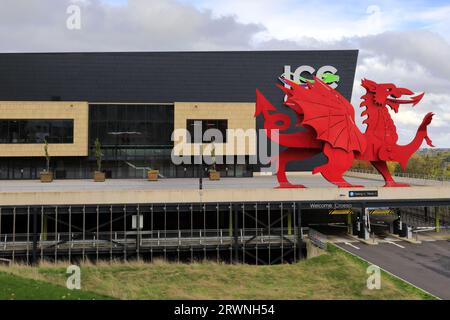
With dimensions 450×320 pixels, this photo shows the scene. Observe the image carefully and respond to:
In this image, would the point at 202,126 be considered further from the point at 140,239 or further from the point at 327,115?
the point at 140,239

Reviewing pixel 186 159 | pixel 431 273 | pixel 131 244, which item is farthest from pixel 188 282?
pixel 186 159

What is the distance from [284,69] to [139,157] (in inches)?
851

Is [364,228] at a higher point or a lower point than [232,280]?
higher

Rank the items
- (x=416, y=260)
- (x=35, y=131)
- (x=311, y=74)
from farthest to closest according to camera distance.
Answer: (x=311, y=74) → (x=35, y=131) → (x=416, y=260)

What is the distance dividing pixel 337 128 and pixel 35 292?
20.9 metres

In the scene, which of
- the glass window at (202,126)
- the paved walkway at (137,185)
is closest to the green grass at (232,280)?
the paved walkway at (137,185)

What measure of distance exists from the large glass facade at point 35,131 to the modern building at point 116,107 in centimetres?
11

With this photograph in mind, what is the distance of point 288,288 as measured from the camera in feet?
54.0

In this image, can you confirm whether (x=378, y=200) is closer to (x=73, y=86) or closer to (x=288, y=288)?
(x=288, y=288)

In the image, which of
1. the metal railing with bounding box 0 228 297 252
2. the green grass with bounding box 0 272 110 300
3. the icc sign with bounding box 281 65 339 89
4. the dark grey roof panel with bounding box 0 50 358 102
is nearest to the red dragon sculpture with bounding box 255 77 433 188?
the metal railing with bounding box 0 228 297 252

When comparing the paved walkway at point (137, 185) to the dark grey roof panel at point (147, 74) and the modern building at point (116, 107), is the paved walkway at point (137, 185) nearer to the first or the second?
the modern building at point (116, 107)

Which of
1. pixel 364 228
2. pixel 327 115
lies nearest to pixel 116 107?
pixel 327 115

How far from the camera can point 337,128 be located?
26.6 metres
